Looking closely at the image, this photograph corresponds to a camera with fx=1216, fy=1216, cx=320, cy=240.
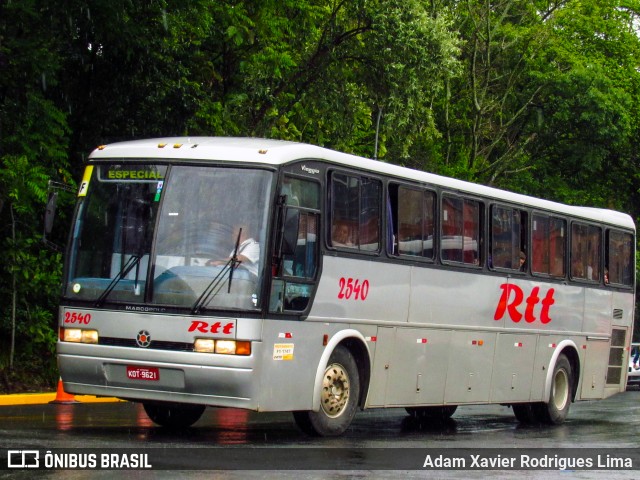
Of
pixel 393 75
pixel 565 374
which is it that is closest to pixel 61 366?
pixel 565 374

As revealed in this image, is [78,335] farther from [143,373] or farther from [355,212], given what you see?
Result: [355,212]

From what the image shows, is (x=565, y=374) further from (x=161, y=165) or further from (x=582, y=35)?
(x=582, y=35)

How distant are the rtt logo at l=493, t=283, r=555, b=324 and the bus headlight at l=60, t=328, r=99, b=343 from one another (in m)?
6.55

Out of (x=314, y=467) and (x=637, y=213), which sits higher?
(x=637, y=213)

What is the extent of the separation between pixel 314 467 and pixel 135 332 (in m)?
2.75

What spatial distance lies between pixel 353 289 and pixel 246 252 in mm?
1938

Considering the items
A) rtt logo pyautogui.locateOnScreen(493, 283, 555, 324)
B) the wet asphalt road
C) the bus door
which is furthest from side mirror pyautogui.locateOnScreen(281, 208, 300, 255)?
rtt logo pyautogui.locateOnScreen(493, 283, 555, 324)

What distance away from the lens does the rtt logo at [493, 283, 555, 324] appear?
17219mm

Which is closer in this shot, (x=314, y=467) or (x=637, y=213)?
(x=314, y=467)

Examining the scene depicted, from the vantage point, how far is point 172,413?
46.4 ft

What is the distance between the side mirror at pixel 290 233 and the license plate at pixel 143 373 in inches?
69.3

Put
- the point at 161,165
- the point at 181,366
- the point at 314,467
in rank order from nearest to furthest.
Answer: the point at 314,467 < the point at 181,366 < the point at 161,165

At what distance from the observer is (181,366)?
471 inches

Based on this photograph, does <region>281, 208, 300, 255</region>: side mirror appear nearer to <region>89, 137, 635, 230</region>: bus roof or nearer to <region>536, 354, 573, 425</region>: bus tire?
<region>89, 137, 635, 230</region>: bus roof
